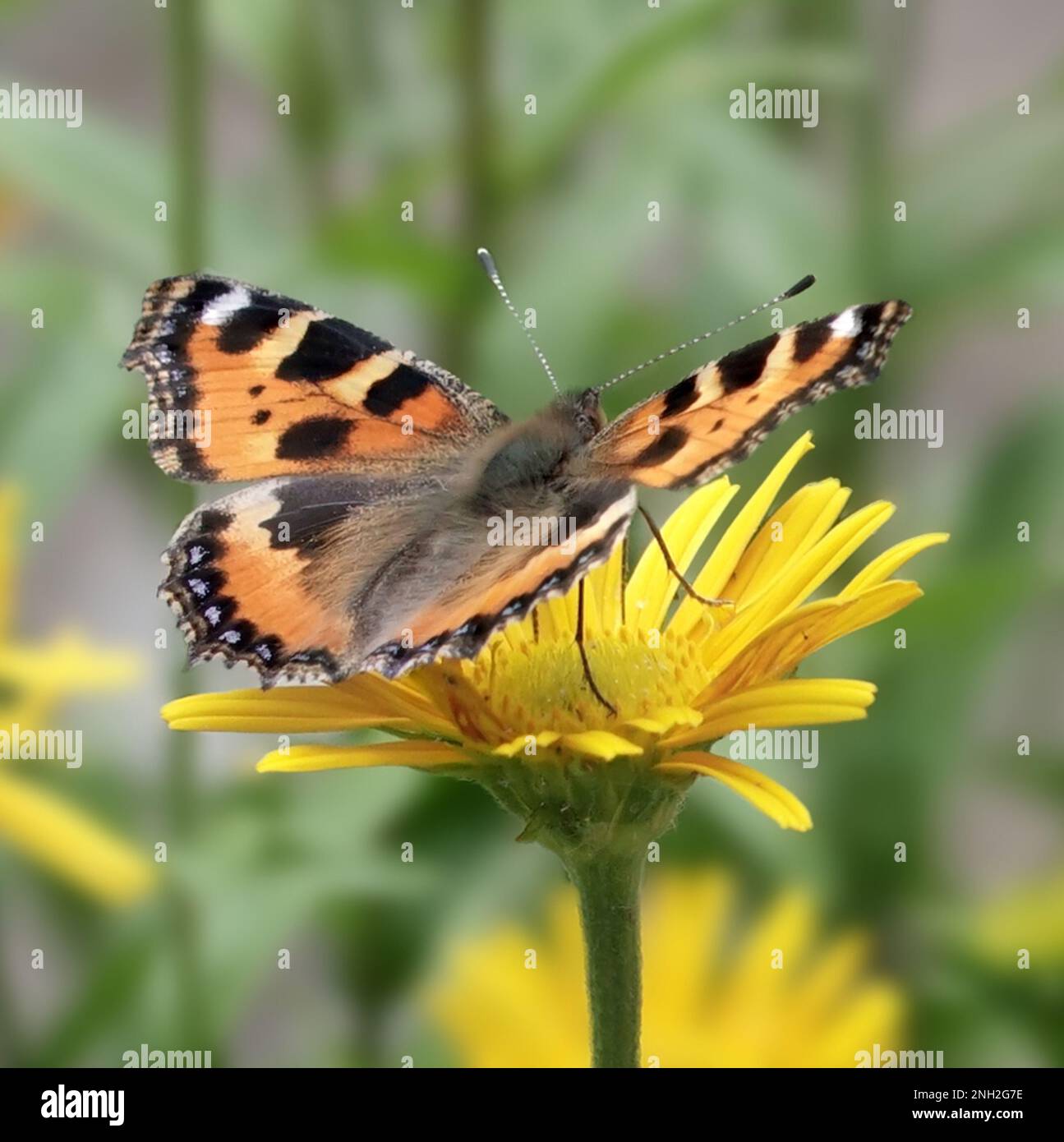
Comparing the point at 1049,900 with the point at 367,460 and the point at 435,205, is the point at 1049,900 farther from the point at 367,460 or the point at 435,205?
the point at 435,205

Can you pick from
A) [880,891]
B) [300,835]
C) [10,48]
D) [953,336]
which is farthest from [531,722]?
[10,48]

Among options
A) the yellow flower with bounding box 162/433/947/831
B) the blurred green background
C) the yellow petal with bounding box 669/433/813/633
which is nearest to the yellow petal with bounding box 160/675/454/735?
the yellow flower with bounding box 162/433/947/831

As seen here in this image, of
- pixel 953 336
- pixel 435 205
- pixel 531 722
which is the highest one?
pixel 435 205

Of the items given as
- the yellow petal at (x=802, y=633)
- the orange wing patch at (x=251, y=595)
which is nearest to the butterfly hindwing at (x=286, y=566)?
the orange wing patch at (x=251, y=595)

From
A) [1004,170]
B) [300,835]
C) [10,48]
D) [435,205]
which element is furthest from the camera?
[10,48]

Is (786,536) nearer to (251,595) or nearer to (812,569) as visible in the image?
(812,569)

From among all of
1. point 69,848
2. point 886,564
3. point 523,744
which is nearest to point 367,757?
point 523,744

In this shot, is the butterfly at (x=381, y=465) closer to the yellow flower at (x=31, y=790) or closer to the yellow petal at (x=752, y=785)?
the yellow petal at (x=752, y=785)
